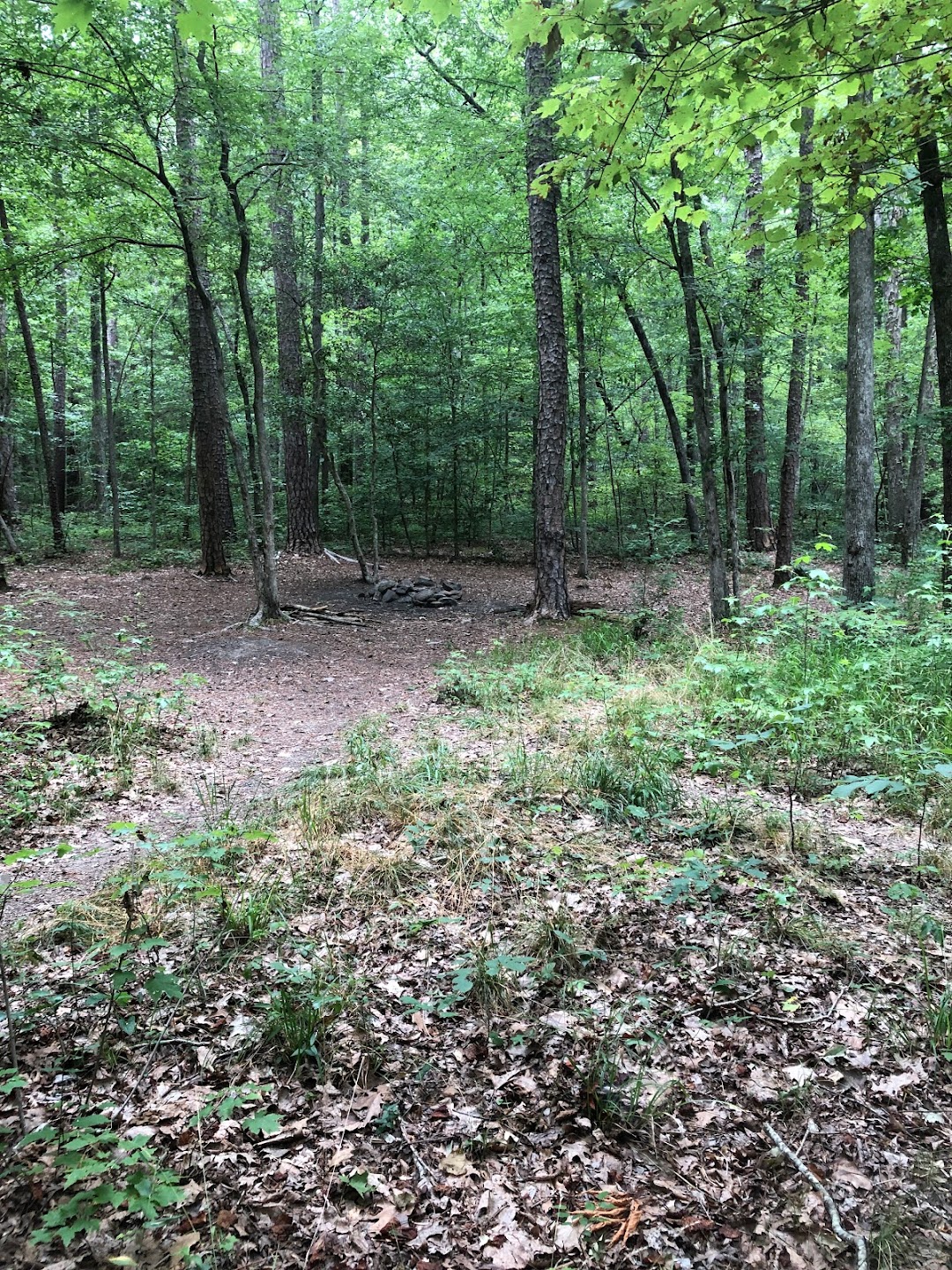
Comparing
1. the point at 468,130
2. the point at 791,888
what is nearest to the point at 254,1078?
the point at 791,888

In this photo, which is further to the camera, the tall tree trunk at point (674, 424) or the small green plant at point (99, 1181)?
the tall tree trunk at point (674, 424)

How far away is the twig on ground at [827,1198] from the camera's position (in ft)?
5.83

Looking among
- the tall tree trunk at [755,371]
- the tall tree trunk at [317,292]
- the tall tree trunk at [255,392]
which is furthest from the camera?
the tall tree trunk at [317,292]

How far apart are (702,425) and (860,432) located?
201cm

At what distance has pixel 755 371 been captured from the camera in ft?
35.6

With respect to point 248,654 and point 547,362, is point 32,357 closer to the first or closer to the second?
point 248,654

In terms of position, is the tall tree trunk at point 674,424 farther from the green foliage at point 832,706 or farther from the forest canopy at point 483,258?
the green foliage at point 832,706

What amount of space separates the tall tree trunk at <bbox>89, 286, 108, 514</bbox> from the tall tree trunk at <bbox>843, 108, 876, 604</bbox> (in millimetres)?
14694

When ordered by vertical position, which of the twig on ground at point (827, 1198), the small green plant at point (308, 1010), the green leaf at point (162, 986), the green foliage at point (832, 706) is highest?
the green foliage at point (832, 706)

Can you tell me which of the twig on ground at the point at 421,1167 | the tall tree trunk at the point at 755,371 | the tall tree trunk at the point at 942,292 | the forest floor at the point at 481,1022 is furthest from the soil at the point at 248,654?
the tall tree trunk at the point at 942,292

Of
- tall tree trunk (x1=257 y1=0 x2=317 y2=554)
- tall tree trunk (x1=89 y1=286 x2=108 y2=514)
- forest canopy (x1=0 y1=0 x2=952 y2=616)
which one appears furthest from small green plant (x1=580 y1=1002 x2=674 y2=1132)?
tall tree trunk (x1=89 y1=286 x2=108 y2=514)

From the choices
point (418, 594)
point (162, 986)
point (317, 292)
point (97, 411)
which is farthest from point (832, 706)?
point (97, 411)

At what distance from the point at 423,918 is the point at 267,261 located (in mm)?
10995

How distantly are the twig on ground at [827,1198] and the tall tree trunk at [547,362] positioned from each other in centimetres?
783
